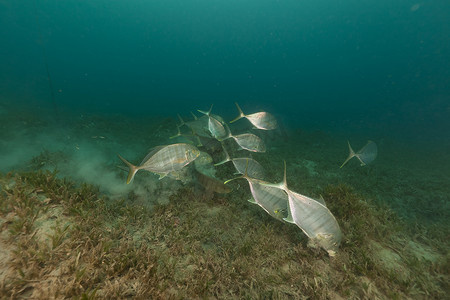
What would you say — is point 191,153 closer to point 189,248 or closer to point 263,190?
point 263,190

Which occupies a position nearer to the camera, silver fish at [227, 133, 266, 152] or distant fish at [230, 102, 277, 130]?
silver fish at [227, 133, 266, 152]

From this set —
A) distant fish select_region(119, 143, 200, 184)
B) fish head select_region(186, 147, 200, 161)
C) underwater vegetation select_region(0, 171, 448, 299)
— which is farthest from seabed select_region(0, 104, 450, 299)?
fish head select_region(186, 147, 200, 161)

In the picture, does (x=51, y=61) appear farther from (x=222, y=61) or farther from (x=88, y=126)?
(x=88, y=126)

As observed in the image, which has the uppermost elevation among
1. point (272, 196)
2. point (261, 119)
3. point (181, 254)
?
point (261, 119)

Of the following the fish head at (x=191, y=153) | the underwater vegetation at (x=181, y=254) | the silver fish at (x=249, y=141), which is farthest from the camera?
the silver fish at (x=249, y=141)

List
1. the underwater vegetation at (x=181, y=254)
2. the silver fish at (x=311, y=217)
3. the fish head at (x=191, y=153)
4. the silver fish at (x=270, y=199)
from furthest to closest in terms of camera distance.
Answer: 1. the fish head at (x=191, y=153)
2. the silver fish at (x=270, y=199)
3. the silver fish at (x=311, y=217)
4. the underwater vegetation at (x=181, y=254)

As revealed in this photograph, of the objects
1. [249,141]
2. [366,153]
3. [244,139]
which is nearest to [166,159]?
[244,139]

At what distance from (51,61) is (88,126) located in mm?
119532

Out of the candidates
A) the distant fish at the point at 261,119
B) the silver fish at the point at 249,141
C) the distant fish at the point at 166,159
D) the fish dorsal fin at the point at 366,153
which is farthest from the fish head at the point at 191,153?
the fish dorsal fin at the point at 366,153

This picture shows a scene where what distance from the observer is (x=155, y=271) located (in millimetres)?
2307

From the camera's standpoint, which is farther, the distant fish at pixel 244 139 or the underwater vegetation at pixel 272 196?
the distant fish at pixel 244 139

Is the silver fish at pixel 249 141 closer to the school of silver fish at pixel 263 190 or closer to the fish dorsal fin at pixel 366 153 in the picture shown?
the school of silver fish at pixel 263 190

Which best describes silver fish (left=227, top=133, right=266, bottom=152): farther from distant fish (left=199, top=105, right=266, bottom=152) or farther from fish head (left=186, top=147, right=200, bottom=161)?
fish head (left=186, top=147, right=200, bottom=161)

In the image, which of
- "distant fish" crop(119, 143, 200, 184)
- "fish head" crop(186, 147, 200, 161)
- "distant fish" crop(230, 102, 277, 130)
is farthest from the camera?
"distant fish" crop(230, 102, 277, 130)
